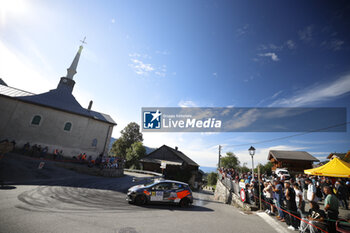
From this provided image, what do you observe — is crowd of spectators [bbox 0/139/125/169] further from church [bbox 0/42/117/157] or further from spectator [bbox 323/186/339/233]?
spectator [bbox 323/186/339/233]

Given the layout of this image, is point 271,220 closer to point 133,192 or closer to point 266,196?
point 266,196

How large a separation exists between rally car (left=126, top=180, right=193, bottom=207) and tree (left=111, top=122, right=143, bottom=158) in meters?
43.2

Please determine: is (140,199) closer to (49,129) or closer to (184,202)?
(184,202)

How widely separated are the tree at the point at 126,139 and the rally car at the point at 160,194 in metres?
43.2

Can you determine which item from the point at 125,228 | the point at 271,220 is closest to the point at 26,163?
the point at 125,228

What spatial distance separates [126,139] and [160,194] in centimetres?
4491

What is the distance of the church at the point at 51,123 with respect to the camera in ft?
64.5

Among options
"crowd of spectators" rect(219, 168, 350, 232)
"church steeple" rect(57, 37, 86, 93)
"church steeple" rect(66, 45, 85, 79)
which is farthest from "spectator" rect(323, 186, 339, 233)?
"church steeple" rect(66, 45, 85, 79)

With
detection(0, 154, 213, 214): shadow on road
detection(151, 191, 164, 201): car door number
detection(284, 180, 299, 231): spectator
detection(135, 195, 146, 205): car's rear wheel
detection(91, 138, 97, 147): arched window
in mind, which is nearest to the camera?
detection(284, 180, 299, 231): spectator

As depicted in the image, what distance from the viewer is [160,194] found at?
27.8ft

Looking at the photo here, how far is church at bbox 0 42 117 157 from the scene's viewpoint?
64.5 ft

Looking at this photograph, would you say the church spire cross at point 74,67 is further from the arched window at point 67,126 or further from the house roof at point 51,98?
the arched window at point 67,126

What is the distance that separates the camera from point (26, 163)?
14.0 meters

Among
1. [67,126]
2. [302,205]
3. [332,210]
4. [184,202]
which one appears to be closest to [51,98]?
[67,126]
